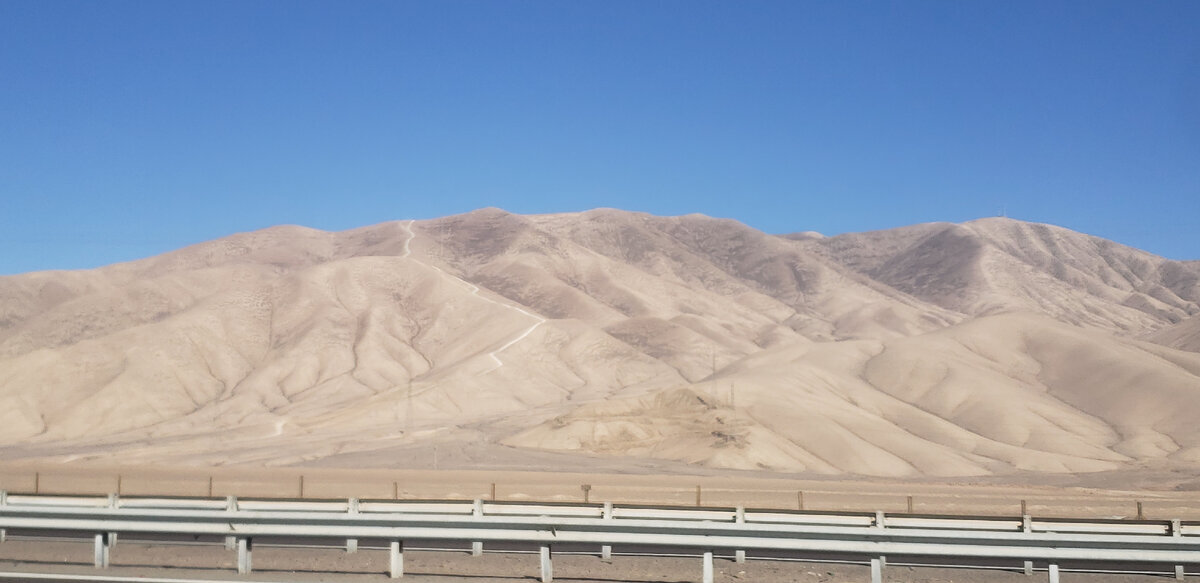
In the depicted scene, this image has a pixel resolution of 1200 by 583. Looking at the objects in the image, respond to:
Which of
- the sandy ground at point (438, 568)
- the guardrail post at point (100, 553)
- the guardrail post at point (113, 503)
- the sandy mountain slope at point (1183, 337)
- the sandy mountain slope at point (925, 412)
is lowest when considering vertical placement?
the sandy ground at point (438, 568)

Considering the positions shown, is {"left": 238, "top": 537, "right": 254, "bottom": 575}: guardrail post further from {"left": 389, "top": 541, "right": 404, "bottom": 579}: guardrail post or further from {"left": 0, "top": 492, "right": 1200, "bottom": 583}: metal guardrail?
{"left": 389, "top": 541, "right": 404, "bottom": 579}: guardrail post

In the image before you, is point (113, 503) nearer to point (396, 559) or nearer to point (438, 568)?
point (438, 568)

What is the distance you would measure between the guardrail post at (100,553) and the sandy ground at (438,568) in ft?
0.44

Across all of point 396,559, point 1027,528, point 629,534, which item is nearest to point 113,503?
point 396,559

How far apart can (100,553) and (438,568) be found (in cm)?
437

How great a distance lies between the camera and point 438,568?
47.1 feet

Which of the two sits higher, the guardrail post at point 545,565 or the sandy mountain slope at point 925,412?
the sandy mountain slope at point 925,412

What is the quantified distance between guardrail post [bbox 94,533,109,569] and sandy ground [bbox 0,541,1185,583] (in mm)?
134

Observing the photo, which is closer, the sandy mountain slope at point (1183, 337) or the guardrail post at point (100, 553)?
the guardrail post at point (100, 553)

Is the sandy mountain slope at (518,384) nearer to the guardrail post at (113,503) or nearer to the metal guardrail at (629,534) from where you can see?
the guardrail post at (113,503)

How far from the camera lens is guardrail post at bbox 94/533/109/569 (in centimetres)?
1327

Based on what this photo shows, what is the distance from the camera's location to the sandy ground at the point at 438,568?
1318 centimetres

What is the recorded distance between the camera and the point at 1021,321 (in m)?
109

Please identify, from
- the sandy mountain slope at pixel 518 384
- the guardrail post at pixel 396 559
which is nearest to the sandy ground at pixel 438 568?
the guardrail post at pixel 396 559
